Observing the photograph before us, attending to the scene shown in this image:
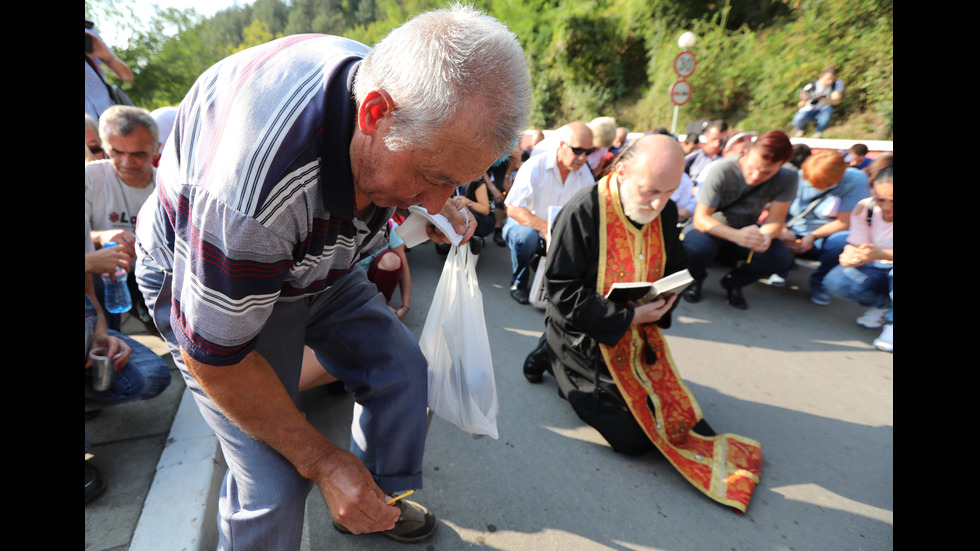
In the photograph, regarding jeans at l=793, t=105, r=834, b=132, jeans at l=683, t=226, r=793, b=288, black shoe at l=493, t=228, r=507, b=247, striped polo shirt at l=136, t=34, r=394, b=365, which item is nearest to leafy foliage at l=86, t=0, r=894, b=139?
jeans at l=793, t=105, r=834, b=132

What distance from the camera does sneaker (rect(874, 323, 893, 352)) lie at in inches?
137

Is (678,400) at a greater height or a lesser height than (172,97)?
lesser

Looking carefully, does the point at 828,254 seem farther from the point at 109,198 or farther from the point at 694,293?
the point at 109,198

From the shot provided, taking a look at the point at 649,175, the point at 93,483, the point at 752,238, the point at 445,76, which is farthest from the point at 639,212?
the point at 93,483

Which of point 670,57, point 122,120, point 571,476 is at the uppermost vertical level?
point 670,57

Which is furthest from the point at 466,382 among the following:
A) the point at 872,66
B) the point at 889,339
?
the point at 872,66

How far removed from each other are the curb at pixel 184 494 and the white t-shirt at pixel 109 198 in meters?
1.20

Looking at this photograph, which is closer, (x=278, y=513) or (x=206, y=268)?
(x=206, y=268)

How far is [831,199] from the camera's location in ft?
14.7

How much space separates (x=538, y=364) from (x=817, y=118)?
1072 cm

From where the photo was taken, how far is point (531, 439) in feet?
7.62

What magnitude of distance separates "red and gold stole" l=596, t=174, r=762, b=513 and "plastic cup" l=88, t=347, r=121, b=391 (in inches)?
84.7

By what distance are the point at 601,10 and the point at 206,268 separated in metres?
20.6

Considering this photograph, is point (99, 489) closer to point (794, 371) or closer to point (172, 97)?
point (794, 371)
